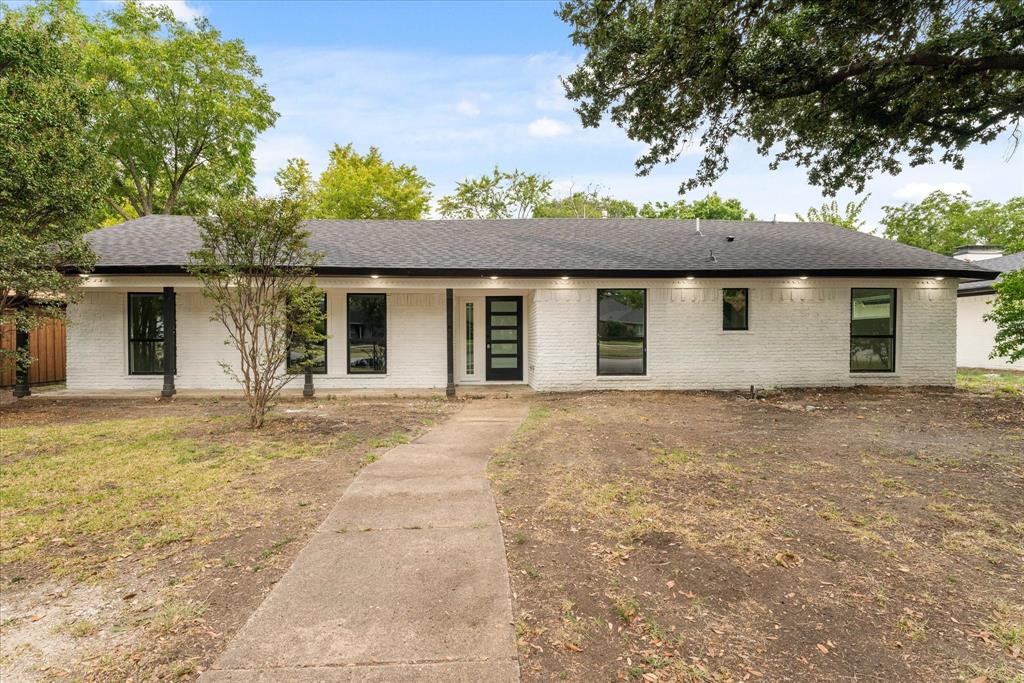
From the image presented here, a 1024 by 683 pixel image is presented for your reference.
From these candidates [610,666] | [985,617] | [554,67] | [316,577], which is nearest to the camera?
[610,666]

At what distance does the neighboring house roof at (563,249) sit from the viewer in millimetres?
11141

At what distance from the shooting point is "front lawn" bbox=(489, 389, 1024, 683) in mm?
2398

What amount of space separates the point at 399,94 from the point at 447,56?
15.1ft

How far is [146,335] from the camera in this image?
1169cm

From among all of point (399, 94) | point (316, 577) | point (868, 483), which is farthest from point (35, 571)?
point (399, 94)

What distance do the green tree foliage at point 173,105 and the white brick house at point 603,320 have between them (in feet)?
44.0

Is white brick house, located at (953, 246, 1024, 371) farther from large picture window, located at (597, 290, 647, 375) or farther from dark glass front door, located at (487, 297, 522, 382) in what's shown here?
dark glass front door, located at (487, 297, 522, 382)

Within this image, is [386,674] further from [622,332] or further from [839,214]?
[839,214]

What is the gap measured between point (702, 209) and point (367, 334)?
3022cm

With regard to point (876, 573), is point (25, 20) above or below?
above

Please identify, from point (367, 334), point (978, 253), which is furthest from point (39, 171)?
point (978, 253)

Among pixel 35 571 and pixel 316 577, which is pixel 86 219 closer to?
pixel 35 571

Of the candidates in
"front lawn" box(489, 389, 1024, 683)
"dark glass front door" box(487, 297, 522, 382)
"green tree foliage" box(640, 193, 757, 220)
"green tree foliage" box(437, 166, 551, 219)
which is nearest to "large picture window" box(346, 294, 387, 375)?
"dark glass front door" box(487, 297, 522, 382)

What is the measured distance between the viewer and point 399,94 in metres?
20.9
